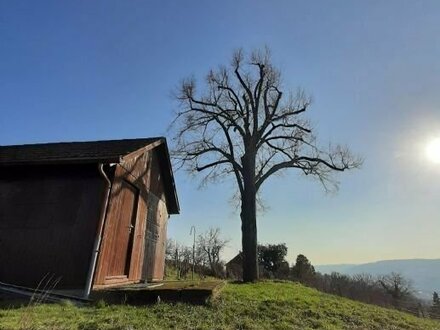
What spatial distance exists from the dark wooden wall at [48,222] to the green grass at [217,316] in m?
1.80

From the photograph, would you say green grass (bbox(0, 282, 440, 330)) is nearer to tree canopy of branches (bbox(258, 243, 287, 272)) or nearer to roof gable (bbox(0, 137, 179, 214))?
roof gable (bbox(0, 137, 179, 214))

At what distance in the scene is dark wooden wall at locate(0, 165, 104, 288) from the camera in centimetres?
899

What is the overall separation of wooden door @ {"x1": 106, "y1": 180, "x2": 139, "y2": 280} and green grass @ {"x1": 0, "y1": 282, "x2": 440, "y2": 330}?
2749 millimetres

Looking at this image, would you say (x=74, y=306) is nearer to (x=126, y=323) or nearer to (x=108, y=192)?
(x=126, y=323)

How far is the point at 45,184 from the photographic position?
991 centimetres

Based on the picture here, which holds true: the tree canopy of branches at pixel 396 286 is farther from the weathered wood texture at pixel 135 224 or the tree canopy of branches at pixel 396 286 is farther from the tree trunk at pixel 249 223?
the weathered wood texture at pixel 135 224

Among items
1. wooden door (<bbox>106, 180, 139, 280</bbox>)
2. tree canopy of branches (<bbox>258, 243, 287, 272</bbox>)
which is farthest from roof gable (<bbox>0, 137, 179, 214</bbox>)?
tree canopy of branches (<bbox>258, 243, 287, 272</bbox>)

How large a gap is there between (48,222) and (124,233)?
2.24 metres

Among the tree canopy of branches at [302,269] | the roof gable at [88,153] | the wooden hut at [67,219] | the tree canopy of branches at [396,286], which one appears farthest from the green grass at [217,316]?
the tree canopy of branches at [396,286]

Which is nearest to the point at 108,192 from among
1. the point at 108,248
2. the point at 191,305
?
the point at 108,248

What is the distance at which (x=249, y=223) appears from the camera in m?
16.0

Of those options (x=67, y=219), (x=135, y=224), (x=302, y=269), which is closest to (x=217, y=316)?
(x=67, y=219)

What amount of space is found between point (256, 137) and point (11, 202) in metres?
10.9

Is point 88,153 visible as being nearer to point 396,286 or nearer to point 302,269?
point 302,269
